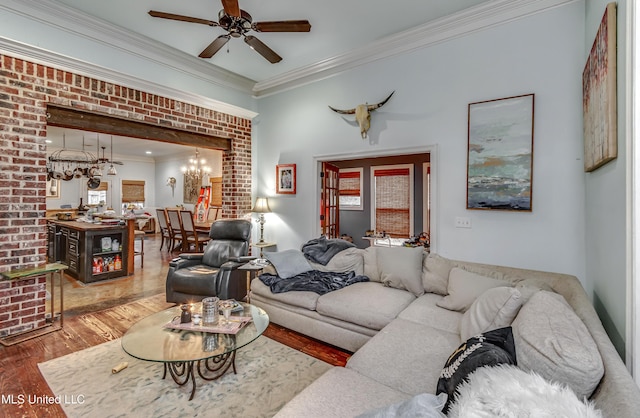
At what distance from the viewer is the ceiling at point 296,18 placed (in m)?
2.90

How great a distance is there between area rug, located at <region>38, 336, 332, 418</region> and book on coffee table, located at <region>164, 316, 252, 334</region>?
392mm

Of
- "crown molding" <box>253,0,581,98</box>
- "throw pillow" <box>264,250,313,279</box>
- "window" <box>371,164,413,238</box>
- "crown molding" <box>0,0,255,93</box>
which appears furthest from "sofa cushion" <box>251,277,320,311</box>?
"window" <box>371,164,413,238</box>

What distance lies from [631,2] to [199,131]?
435cm

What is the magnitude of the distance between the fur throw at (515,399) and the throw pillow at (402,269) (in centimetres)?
191

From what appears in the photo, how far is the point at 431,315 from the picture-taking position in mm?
2354

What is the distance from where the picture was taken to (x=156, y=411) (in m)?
Result: 1.86

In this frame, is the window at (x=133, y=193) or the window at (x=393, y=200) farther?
the window at (x=133, y=193)

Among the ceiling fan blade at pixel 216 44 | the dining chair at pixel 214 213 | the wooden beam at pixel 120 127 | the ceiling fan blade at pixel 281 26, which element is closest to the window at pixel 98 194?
→ the dining chair at pixel 214 213

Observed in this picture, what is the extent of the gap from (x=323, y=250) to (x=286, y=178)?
1.56m

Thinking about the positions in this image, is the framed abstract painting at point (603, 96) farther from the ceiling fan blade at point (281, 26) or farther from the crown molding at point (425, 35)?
the ceiling fan blade at point (281, 26)

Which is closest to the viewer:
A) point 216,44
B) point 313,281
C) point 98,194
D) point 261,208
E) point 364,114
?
point 216,44

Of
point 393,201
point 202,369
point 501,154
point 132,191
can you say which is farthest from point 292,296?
point 132,191

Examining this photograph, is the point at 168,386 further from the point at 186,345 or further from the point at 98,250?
the point at 98,250

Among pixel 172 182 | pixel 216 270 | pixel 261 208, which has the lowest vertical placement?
pixel 216 270
